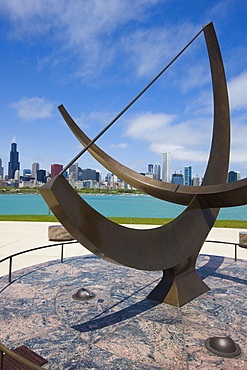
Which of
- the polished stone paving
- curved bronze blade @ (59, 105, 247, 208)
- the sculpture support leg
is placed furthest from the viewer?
the sculpture support leg

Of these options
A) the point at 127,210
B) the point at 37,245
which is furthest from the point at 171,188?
the point at 127,210

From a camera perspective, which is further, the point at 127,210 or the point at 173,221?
the point at 127,210

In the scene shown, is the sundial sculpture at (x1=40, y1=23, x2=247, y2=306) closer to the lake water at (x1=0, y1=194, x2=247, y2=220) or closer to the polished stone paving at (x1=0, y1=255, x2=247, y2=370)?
the polished stone paving at (x1=0, y1=255, x2=247, y2=370)

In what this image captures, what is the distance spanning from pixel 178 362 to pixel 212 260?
4.44 meters

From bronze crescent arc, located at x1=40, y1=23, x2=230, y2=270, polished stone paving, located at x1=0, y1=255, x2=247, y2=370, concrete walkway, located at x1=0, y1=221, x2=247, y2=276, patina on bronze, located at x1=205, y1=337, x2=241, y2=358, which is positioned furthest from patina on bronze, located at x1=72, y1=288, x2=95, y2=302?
concrete walkway, located at x1=0, y1=221, x2=247, y2=276

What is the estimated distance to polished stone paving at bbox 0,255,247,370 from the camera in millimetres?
2832

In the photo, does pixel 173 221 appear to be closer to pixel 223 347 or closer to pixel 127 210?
pixel 223 347

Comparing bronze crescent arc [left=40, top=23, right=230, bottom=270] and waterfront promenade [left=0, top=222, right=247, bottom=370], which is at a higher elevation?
bronze crescent arc [left=40, top=23, right=230, bottom=270]

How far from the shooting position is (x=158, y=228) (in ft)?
12.7

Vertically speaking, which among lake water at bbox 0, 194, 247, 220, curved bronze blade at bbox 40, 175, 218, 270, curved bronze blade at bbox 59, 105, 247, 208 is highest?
curved bronze blade at bbox 59, 105, 247, 208

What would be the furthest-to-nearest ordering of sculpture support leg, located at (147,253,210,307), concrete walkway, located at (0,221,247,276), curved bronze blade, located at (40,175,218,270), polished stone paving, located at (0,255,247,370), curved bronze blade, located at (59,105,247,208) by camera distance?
concrete walkway, located at (0,221,247,276) → sculpture support leg, located at (147,253,210,307) → curved bronze blade, located at (59,105,247,208) → polished stone paving, located at (0,255,247,370) → curved bronze blade, located at (40,175,218,270)

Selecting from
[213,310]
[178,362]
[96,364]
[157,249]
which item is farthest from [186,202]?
[96,364]

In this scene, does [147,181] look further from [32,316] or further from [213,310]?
[32,316]

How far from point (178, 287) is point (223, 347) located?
134 cm
